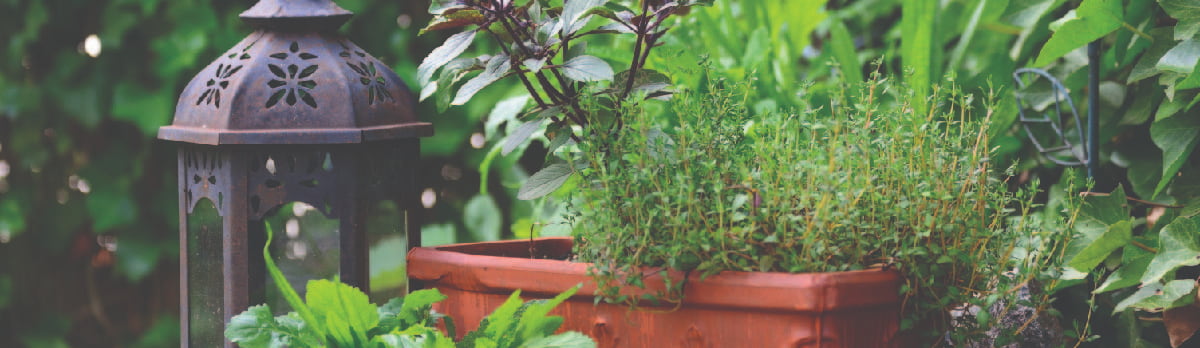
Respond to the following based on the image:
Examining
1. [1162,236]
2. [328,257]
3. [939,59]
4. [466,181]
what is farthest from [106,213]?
[1162,236]

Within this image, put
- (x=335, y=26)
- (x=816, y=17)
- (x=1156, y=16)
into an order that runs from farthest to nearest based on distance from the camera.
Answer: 1. (x=816, y=17)
2. (x=1156, y=16)
3. (x=335, y=26)

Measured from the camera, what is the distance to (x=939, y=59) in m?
1.71

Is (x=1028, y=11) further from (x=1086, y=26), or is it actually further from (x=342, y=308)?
(x=342, y=308)

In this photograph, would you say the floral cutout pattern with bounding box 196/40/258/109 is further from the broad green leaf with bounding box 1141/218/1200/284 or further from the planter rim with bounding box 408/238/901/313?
the broad green leaf with bounding box 1141/218/1200/284

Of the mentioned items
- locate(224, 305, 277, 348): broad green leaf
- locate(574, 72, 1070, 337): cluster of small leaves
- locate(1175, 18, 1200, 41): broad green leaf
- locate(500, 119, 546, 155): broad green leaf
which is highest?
locate(1175, 18, 1200, 41): broad green leaf

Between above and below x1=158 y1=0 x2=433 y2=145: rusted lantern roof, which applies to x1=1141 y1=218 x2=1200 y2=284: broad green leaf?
below

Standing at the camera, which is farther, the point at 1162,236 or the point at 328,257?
the point at 328,257

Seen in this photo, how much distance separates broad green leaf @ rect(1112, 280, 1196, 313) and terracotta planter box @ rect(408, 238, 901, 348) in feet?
1.15

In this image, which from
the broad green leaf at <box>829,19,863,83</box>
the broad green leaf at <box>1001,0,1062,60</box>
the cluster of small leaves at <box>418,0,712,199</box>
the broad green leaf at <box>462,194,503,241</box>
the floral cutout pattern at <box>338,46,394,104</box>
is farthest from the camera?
the broad green leaf at <box>462,194,503,241</box>

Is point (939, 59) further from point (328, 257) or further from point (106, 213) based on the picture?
point (106, 213)

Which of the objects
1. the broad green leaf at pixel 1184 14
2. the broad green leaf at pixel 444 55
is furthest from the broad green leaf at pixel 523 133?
the broad green leaf at pixel 1184 14

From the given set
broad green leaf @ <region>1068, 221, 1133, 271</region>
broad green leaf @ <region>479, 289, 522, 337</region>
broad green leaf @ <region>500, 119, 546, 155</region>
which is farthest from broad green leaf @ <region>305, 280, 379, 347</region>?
broad green leaf @ <region>1068, 221, 1133, 271</region>

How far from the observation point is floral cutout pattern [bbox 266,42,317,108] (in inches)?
42.2

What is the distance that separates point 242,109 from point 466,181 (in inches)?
40.1
